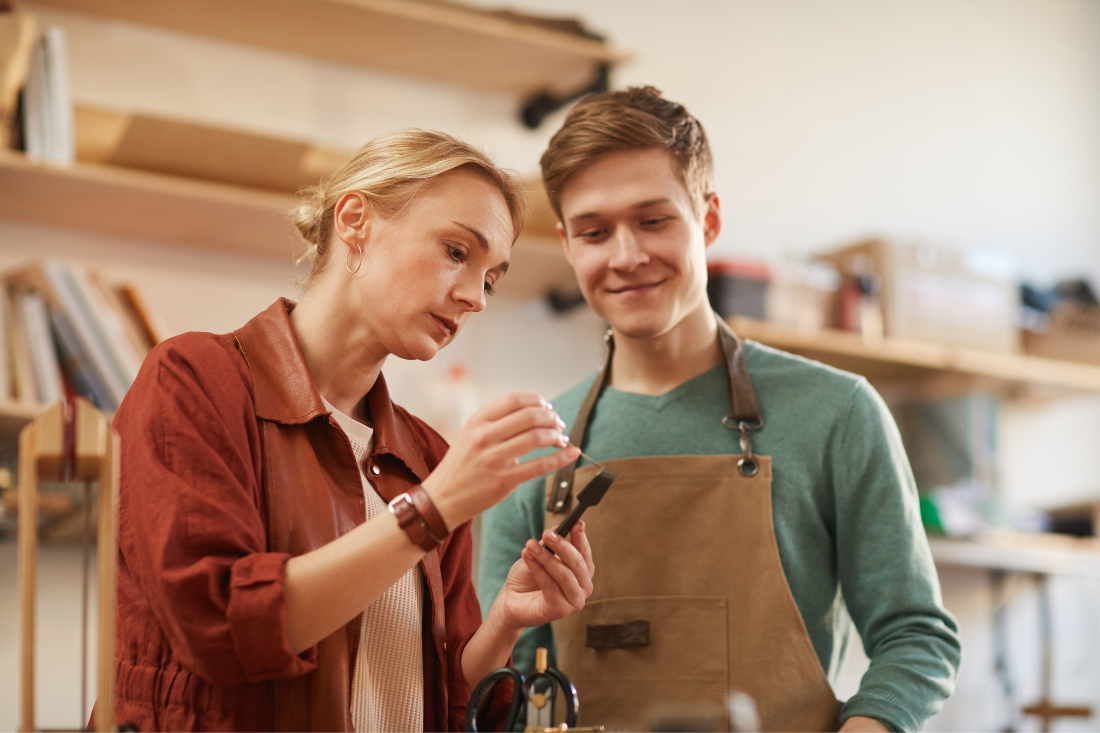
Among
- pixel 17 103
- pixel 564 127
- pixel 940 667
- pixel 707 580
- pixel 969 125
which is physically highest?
pixel 969 125

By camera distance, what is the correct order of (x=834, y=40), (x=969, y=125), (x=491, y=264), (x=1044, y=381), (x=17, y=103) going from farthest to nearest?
(x=969, y=125) < (x=834, y=40) < (x=1044, y=381) < (x=17, y=103) < (x=491, y=264)

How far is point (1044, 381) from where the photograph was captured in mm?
3061

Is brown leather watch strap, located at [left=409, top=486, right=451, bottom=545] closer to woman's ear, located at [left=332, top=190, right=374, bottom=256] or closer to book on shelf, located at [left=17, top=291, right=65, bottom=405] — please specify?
woman's ear, located at [left=332, top=190, right=374, bottom=256]

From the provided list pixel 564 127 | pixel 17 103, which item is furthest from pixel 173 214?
pixel 564 127

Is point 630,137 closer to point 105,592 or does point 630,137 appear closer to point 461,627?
point 461,627

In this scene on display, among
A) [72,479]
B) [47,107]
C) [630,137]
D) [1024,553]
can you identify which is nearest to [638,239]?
[630,137]

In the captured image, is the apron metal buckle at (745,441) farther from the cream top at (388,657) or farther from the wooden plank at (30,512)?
the wooden plank at (30,512)

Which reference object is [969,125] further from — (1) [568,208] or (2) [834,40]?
(1) [568,208]

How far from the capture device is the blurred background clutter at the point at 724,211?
210 centimetres

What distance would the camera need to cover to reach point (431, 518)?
978mm

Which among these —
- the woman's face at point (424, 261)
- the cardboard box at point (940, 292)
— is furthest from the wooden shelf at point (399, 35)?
the woman's face at point (424, 261)

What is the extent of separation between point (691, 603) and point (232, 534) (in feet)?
2.41

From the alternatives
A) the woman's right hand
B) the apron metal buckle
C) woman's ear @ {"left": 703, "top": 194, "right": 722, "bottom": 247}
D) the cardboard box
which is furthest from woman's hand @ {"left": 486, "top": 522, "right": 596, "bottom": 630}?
the cardboard box

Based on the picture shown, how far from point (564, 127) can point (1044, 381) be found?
2.07 metres
